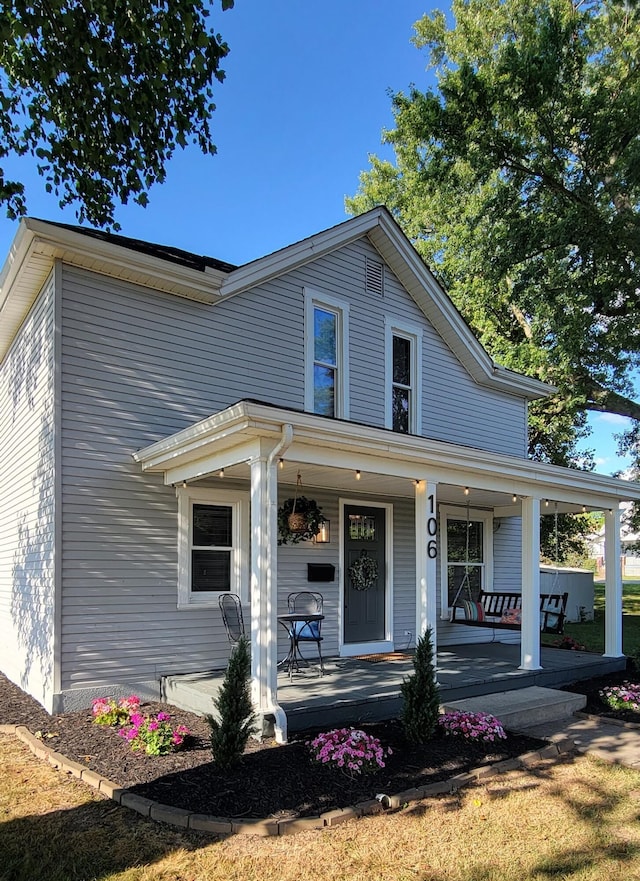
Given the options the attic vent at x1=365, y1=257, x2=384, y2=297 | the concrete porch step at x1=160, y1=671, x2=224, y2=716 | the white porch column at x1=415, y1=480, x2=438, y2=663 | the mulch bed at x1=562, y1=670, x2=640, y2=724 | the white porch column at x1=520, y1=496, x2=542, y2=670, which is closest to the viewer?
the concrete porch step at x1=160, y1=671, x2=224, y2=716

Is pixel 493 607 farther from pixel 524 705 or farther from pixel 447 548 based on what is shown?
pixel 524 705

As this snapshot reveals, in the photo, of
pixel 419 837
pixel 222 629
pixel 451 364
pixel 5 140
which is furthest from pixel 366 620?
pixel 5 140

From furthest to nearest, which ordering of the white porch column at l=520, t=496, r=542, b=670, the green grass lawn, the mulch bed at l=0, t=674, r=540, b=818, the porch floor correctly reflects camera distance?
the green grass lawn, the white porch column at l=520, t=496, r=542, b=670, the porch floor, the mulch bed at l=0, t=674, r=540, b=818

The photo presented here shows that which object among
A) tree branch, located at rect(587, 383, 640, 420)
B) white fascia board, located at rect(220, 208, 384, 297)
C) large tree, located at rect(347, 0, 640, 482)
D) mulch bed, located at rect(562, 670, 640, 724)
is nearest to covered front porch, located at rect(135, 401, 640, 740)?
mulch bed, located at rect(562, 670, 640, 724)

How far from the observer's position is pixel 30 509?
26.2ft

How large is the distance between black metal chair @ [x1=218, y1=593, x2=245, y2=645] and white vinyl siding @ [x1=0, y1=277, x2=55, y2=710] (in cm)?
189

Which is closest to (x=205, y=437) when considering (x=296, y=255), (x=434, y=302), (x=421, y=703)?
(x=421, y=703)

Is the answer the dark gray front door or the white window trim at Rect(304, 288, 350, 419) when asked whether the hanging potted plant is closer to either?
the dark gray front door

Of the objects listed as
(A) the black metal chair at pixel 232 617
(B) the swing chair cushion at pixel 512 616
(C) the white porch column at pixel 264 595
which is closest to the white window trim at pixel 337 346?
(A) the black metal chair at pixel 232 617

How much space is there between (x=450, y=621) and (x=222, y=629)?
173 inches

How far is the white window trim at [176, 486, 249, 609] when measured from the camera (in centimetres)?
776

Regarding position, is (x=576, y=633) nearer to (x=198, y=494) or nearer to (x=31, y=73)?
(x=198, y=494)

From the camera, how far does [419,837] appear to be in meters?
4.13

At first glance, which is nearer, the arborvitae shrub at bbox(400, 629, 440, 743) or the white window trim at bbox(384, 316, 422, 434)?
the arborvitae shrub at bbox(400, 629, 440, 743)
